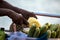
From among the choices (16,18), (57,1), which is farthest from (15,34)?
(57,1)

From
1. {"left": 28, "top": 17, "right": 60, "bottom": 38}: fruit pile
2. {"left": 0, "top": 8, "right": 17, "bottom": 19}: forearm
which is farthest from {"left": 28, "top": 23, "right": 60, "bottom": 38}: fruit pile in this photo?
{"left": 0, "top": 8, "right": 17, "bottom": 19}: forearm

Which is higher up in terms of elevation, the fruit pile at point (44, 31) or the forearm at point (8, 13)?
the forearm at point (8, 13)

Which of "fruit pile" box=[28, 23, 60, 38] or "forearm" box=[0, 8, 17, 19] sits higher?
"forearm" box=[0, 8, 17, 19]

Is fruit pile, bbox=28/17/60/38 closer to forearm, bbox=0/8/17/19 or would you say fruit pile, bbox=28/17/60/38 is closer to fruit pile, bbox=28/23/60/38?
fruit pile, bbox=28/23/60/38

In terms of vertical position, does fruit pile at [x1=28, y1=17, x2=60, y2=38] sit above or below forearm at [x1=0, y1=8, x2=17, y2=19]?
below

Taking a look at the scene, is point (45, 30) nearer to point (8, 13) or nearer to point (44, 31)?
point (44, 31)

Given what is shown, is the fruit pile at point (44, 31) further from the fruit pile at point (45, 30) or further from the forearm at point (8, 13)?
the forearm at point (8, 13)

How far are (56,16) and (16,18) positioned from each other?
887mm

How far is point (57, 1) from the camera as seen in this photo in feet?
10.9

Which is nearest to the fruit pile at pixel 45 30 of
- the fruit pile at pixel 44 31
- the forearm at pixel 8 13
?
the fruit pile at pixel 44 31

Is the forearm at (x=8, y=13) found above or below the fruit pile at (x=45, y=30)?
above

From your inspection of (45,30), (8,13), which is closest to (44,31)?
(45,30)

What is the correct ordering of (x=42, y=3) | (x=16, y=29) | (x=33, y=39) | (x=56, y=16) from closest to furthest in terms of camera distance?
(x=33, y=39), (x=16, y=29), (x=56, y=16), (x=42, y=3)

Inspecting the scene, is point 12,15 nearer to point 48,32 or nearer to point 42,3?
point 48,32
